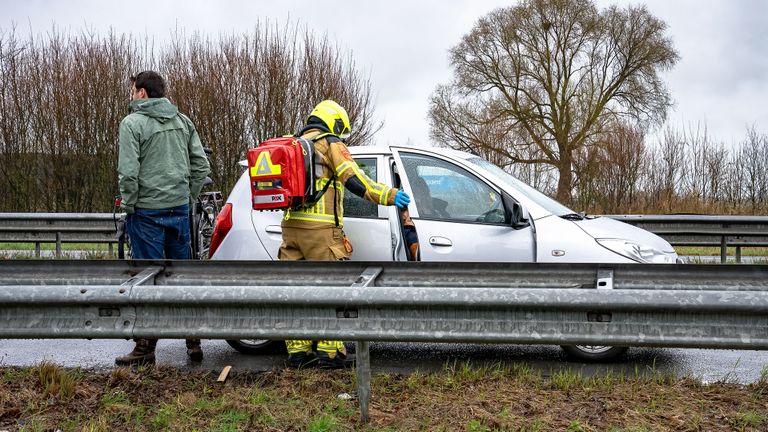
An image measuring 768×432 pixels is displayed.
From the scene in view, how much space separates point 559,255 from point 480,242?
0.59 metres

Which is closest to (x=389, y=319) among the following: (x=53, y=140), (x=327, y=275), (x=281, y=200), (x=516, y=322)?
(x=516, y=322)

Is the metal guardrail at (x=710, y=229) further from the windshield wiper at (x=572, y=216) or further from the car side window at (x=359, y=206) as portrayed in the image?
the car side window at (x=359, y=206)

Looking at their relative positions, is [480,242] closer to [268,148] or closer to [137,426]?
[268,148]

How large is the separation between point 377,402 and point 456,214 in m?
2.15

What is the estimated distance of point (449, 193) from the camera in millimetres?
6434

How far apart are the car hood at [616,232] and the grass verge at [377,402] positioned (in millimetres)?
1418

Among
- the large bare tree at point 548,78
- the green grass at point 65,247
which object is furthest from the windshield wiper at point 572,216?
the large bare tree at point 548,78

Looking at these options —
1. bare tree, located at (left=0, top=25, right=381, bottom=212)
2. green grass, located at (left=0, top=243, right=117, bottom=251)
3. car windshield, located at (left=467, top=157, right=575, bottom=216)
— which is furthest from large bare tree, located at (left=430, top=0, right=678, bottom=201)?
car windshield, located at (left=467, top=157, right=575, bottom=216)

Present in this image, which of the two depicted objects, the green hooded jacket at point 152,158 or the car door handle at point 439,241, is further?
the car door handle at point 439,241

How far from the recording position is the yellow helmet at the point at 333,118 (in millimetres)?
5977

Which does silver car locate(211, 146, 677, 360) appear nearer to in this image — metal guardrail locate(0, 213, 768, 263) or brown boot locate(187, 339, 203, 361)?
brown boot locate(187, 339, 203, 361)

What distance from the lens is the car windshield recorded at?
641cm

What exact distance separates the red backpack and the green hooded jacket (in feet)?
2.37

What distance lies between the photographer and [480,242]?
616 centimetres
